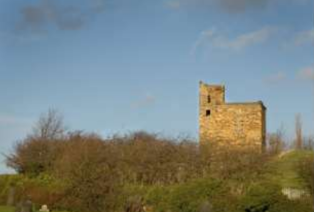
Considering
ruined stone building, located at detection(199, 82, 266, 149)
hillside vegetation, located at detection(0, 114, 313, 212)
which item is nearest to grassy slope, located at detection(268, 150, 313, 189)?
hillside vegetation, located at detection(0, 114, 313, 212)

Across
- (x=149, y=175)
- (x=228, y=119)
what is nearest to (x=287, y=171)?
(x=149, y=175)

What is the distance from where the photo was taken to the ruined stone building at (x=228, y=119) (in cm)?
4556

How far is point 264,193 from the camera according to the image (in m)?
27.4

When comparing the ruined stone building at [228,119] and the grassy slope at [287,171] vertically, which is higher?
the ruined stone building at [228,119]

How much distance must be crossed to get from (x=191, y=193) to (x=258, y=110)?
1738cm

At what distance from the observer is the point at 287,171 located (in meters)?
36.0

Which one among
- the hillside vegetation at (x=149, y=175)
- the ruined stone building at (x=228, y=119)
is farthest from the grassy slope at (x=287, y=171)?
the ruined stone building at (x=228, y=119)

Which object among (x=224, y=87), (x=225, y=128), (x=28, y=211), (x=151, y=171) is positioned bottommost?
(x=28, y=211)

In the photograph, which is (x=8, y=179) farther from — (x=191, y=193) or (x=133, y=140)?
(x=191, y=193)

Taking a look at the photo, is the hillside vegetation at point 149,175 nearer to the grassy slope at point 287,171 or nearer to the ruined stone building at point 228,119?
the grassy slope at point 287,171

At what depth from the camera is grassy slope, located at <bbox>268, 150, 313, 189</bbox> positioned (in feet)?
106

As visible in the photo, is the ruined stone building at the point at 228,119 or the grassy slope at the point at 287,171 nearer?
the grassy slope at the point at 287,171

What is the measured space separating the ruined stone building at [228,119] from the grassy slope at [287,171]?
490 centimetres

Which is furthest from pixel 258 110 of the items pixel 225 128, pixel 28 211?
pixel 28 211
